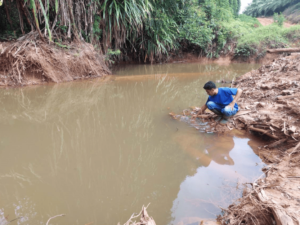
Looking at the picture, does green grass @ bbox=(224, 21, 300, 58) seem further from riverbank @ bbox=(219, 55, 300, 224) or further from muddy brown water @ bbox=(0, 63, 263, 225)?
muddy brown water @ bbox=(0, 63, 263, 225)

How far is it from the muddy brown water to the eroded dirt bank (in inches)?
67.9

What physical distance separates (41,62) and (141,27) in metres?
4.32

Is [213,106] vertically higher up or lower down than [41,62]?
lower down

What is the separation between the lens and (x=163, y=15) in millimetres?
8781

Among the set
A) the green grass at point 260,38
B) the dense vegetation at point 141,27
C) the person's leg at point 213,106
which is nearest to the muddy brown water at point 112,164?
the person's leg at point 213,106

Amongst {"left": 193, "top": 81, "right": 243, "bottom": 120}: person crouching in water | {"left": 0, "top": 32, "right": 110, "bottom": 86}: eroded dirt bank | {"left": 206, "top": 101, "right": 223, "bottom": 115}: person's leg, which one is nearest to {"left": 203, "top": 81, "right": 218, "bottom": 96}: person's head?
{"left": 193, "top": 81, "right": 243, "bottom": 120}: person crouching in water

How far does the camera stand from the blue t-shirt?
3.01 m

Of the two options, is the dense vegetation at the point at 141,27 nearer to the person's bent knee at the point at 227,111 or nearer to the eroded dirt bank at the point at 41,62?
the eroded dirt bank at the point at 41,62

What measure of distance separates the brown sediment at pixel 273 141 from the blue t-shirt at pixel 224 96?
1.05 feet

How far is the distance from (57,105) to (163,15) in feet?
21.9

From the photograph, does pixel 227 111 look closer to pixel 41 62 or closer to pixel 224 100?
pixel 224 100

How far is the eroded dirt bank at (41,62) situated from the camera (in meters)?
5.32

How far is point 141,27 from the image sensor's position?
27.3 feet

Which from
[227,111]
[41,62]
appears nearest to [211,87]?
[227,111]
